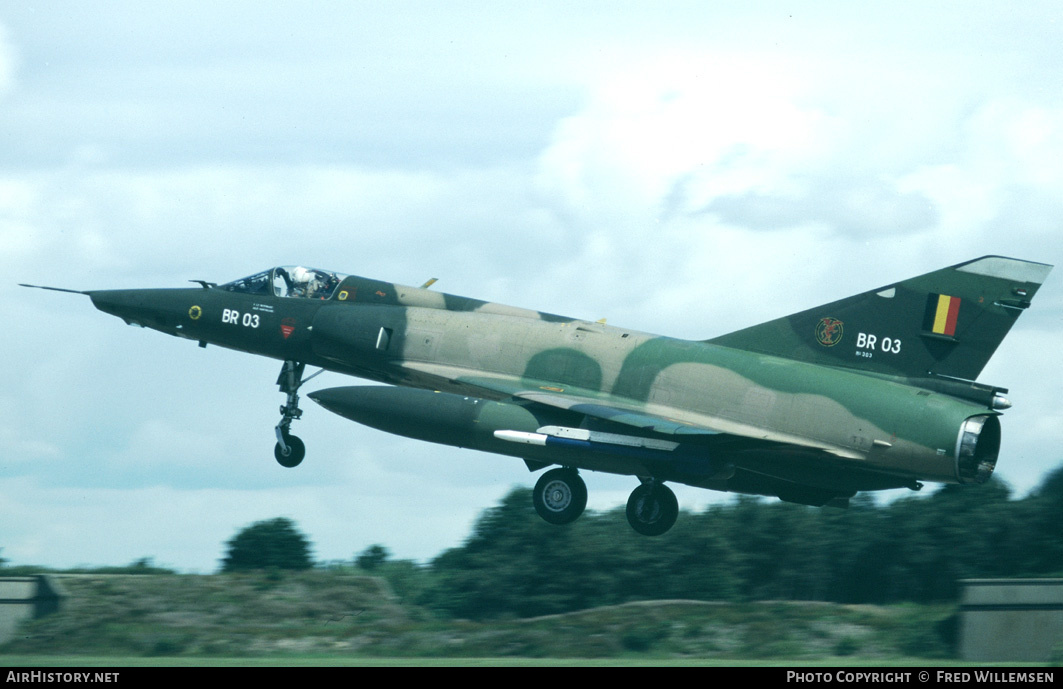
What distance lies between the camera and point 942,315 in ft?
66.4

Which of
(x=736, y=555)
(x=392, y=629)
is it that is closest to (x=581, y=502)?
(x=392, y=629)

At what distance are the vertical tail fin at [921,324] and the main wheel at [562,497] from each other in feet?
12.6

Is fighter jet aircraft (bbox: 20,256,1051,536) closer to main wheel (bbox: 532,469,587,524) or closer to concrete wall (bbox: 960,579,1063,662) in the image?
main wheel (bbox: 532,469,587,524)

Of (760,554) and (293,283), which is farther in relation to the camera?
(760,554)

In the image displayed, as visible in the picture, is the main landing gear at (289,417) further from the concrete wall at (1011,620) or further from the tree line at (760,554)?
the concrete wall at (1011,620)

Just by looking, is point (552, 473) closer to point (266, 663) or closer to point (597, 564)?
point (266, 663)

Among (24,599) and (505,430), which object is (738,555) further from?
(24,599)

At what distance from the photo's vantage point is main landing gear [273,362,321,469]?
23.8m

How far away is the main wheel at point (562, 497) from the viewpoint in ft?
70.7

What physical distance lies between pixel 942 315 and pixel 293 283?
39.0 ft

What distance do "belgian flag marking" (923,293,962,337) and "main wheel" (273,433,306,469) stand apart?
11.5 metres

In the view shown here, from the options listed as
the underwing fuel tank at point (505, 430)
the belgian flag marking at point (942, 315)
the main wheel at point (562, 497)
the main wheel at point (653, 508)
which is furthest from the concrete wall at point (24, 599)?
the belgian flag marking at point (942, 315)
